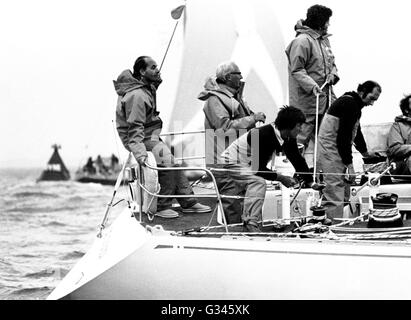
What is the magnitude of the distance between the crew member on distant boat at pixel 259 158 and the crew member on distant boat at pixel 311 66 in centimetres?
130

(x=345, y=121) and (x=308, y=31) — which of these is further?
(x=308, y=31)

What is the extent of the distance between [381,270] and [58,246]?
37.4 feet

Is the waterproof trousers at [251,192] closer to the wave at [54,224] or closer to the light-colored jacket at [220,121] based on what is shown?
the light-colored jacket at [220,121]

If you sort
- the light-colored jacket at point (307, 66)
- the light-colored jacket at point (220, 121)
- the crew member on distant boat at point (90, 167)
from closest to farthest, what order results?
the light-colored jacket at point (220, 121) < the light-colored jacket at point (307, 66) < the crew member on distant boat at point (90, 167)

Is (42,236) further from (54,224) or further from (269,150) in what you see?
(269,150)

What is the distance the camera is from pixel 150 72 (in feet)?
29.8

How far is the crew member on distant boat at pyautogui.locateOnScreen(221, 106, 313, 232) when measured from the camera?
8227 millimetres

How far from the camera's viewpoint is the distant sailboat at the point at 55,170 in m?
53.4

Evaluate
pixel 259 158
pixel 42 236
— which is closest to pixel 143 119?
pixel 259 158

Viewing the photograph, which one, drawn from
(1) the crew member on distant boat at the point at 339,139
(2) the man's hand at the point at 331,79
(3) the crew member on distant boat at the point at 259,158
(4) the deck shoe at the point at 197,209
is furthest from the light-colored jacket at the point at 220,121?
(2) the man's hand at the point at 331,79

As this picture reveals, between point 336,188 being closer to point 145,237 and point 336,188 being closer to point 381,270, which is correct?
point 381,270

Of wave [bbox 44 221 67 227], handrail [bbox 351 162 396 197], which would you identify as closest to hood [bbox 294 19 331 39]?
handrail [bbox 351 162 396 197]

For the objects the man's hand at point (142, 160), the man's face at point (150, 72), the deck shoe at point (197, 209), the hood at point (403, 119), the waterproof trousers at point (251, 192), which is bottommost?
the deck shoe at point (197, 209)

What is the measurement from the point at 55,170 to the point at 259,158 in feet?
156
